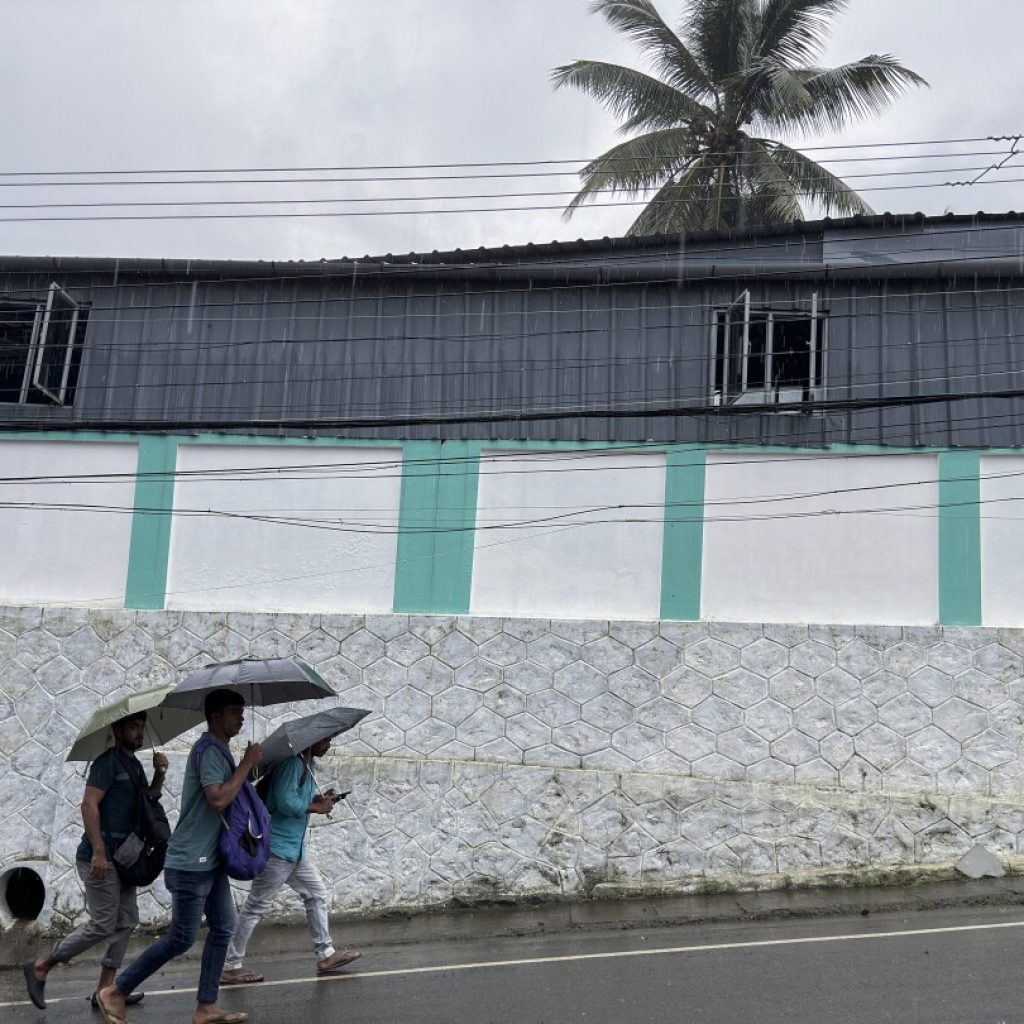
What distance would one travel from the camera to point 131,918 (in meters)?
6.60

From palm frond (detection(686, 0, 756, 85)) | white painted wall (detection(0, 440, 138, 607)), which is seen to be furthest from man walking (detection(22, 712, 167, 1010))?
palm frond (detection(686, 0, 756, 85))

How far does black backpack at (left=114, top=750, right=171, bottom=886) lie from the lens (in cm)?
643

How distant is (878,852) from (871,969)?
10.5 ft

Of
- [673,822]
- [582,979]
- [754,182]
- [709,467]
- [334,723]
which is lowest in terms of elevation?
[582,979]

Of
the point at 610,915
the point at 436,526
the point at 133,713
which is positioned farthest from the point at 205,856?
the point at 436,526

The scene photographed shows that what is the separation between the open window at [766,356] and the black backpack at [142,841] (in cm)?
793

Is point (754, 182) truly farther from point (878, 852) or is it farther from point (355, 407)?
point (878, 852)

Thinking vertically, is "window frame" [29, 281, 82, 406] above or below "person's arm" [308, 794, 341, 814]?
above

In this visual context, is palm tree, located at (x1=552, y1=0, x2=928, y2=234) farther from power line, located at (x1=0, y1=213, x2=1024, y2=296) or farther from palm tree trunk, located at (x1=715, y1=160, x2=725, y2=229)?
power line, located at (x1=0, y1=213, x2=1024, y2=296)

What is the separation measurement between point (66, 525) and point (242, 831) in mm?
7543

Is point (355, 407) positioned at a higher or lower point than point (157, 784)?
higher

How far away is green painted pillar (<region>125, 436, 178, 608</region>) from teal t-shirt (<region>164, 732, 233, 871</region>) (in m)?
6.62

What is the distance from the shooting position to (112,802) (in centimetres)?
650


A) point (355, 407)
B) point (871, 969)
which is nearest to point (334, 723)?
point (871, 969)
